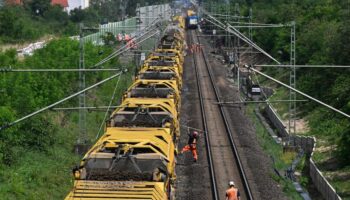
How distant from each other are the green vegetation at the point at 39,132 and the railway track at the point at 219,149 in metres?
5.23

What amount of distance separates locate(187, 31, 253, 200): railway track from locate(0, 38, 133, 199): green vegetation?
523 cm

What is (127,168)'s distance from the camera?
13.7 m

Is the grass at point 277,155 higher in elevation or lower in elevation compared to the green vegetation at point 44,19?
lower

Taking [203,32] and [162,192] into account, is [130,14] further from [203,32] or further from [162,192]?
[162,192]

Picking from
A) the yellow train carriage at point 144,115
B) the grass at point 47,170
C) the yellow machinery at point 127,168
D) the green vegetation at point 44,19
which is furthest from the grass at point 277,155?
the green vegetation at point 44,19

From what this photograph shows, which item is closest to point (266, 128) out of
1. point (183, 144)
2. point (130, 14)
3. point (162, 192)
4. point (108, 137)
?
point (183, 144)

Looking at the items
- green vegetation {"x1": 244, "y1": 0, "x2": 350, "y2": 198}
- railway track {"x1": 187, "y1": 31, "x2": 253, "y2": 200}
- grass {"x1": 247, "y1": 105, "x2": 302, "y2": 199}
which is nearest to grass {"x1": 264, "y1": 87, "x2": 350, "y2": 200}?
green vegetation {"x1": 244, "y1": 0, "x2": 350, "y2": 198}

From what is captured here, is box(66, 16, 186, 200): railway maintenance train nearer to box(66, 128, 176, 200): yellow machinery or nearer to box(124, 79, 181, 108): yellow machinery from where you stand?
box(66, 128, 176, 200): yellow machinery

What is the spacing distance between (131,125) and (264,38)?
46.2 m

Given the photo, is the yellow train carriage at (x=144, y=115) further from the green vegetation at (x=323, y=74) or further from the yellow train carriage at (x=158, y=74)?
the yellow train carriage at (x=158, y=74)

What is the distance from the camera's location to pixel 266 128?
35219 mm

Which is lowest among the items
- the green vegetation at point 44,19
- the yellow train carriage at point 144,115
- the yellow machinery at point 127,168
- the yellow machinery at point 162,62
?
the yellow machinery at point 127,168

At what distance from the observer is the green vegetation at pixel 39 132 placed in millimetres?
21125

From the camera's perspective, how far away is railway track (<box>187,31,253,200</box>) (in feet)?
75.2
